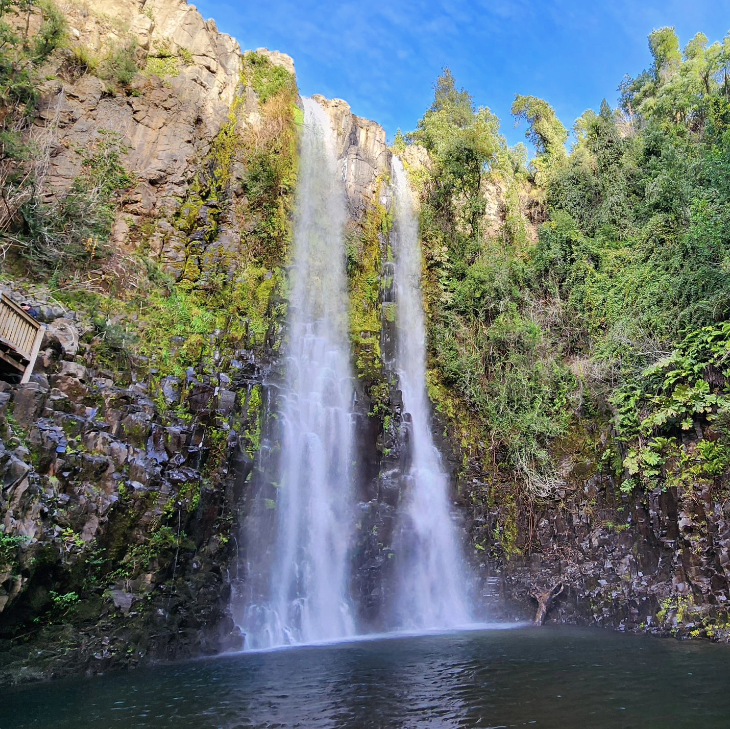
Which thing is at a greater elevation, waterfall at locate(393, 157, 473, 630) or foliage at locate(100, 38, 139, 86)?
foliage at locate(100, 38, 139, 86)

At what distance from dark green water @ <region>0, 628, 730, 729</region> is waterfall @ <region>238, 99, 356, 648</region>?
2.03 m

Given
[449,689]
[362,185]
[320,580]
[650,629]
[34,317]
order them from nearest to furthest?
[449,689]
[34,317]
[650,629]
[320,580]
[362,185]

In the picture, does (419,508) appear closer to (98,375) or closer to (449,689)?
(449,689)

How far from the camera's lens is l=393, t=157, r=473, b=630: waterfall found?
13797mm

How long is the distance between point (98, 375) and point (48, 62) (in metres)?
11.0

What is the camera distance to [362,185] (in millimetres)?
20125

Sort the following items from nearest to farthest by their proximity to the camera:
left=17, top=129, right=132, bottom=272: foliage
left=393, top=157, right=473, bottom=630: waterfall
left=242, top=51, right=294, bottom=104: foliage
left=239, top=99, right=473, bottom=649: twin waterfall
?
1. left=239, top=99, right=473, bottom=649: twin waterfall
2. left=17, top=129, right=132, bottom=272: foliage
3. left=393, top=157, right=473, bottom=630: waterfall
4. left=242, top=51, right=294, bottom=104: foliage

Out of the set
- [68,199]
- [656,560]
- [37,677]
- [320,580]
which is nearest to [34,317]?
[68,199]

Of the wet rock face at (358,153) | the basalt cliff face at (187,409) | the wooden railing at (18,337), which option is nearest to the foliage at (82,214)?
the basalt cliff face at (187,409)

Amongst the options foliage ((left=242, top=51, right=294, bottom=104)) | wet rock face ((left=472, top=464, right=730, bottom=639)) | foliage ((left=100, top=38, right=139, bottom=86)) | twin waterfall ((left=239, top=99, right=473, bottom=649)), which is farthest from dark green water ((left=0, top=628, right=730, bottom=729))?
foliage ((left=242, top=51, right=294, bottom=104))

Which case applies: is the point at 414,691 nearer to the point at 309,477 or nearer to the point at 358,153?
the point at 309,477

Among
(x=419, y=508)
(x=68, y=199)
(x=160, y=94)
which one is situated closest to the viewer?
(x=68, y=199)

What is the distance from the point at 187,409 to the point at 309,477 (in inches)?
145

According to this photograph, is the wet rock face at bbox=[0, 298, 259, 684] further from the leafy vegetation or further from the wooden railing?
the leafy vegetation
